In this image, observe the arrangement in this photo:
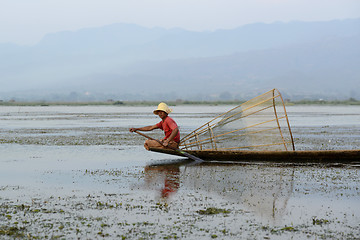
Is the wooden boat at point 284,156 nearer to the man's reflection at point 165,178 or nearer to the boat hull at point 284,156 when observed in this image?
the boat hull at point 284,156

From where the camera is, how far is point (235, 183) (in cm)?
1315

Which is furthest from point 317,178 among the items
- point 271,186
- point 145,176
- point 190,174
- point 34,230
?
point 34,230

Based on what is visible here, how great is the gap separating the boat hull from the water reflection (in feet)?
1.60

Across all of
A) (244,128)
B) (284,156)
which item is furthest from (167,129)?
(284,156)

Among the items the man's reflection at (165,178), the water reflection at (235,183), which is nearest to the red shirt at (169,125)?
the water reflection at (235,183)

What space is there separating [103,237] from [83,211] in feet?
5.74

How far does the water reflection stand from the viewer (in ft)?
35.1

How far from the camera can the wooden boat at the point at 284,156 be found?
16.8 meters

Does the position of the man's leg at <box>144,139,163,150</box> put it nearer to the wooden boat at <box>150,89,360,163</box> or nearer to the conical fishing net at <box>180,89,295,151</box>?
the wooden boat at <box>150,89,360,163</box>

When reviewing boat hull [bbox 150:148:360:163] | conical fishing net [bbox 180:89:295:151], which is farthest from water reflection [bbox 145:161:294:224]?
conical fishing net [bbox 180:89:295:151]

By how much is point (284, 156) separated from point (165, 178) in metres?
4.60

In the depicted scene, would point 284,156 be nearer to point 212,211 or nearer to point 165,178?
point 165,178

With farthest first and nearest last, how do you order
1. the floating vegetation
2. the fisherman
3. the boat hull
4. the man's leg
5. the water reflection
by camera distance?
1. the man's leg
2. the fisherman
3. the boat hull
4. the water reflection
5. the floating vegetation

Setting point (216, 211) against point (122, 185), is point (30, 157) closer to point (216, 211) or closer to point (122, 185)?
point (122, 185)
